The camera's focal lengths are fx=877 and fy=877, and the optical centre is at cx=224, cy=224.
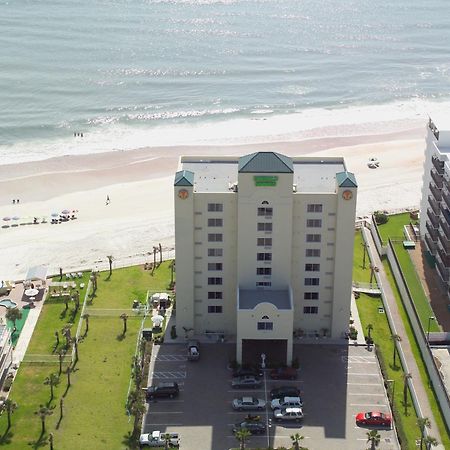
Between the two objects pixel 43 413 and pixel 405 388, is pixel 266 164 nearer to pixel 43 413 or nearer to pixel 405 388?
pixel 405 388

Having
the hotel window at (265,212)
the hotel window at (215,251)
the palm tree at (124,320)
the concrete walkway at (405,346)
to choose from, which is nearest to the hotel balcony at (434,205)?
the concrete walkway at (405,346)

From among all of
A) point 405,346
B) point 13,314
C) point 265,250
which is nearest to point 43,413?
point 13,314

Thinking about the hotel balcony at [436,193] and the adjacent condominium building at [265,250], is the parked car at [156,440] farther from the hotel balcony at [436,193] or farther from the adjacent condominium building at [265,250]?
the hotel balcony at [436,193]

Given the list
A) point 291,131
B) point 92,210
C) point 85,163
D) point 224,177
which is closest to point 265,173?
point 224,177

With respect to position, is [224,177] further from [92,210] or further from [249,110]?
[249,110]

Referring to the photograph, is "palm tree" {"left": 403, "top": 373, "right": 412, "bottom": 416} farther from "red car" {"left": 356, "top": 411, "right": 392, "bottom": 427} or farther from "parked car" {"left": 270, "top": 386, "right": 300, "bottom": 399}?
"parked car" {"left": 270, "top": 386, "right": 300, "bottom": 399}

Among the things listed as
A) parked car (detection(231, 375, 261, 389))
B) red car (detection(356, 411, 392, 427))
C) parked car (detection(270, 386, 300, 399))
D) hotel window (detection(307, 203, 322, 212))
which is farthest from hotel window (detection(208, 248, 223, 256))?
red car (detection(356, 411, 392, 427))
